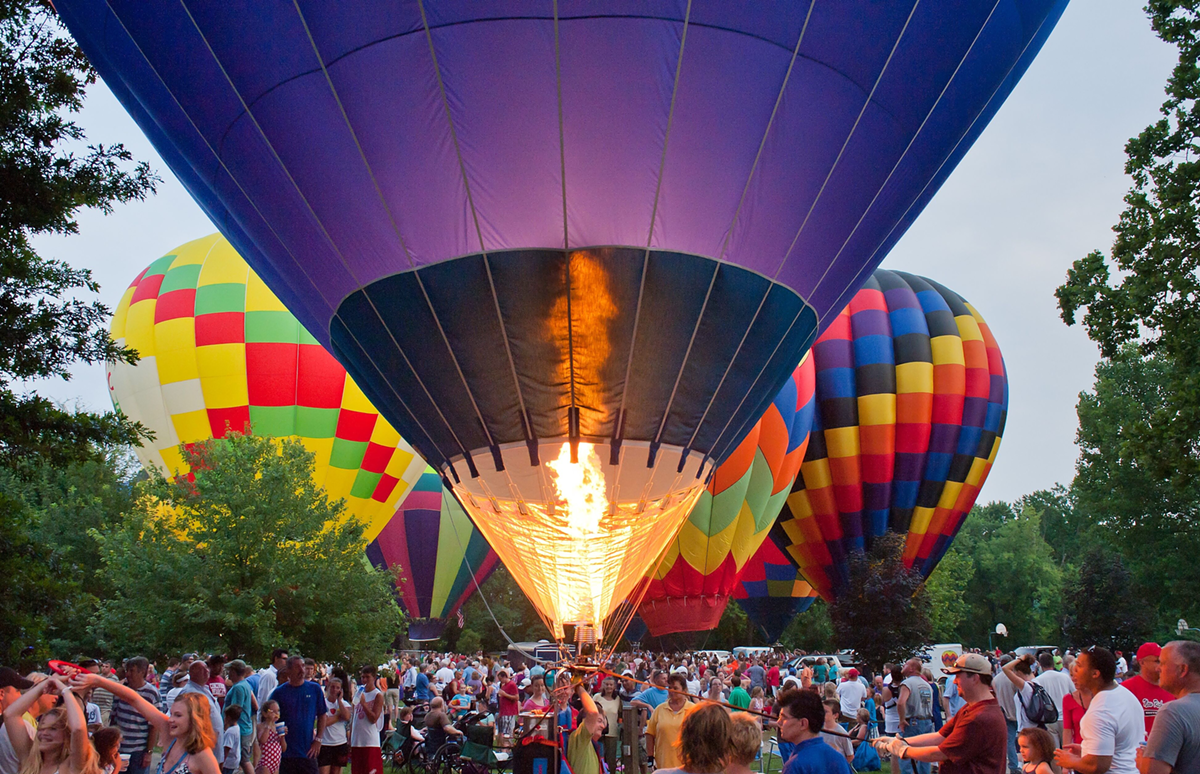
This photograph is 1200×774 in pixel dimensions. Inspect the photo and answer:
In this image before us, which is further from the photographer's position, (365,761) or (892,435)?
(892,435)

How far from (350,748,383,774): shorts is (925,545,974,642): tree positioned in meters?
30.0

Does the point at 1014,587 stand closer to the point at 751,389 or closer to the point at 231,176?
the point at 751,389

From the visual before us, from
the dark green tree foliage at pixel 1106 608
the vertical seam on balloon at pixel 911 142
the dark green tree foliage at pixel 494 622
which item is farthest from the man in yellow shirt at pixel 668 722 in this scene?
the dark green tree foliage at pixel 494 622

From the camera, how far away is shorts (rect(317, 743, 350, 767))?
6020mm

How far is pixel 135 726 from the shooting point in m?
5.14

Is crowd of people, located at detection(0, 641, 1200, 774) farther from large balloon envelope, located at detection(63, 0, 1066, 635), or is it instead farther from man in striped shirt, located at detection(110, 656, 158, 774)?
large balloon envelope, located at detection(63, 0, 1066, 635)

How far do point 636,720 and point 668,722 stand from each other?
5.98 feet

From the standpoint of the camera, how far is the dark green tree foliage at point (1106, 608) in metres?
25.4

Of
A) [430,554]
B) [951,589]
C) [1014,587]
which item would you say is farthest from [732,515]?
[1014,587]

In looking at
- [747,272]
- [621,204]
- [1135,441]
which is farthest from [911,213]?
[1135,441]

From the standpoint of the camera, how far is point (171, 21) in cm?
579

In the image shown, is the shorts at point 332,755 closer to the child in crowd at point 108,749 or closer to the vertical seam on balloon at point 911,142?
the child in crowd at point 108,749

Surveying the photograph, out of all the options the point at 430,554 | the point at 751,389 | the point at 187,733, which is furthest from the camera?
the point at 430,554

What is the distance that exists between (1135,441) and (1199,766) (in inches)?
292
